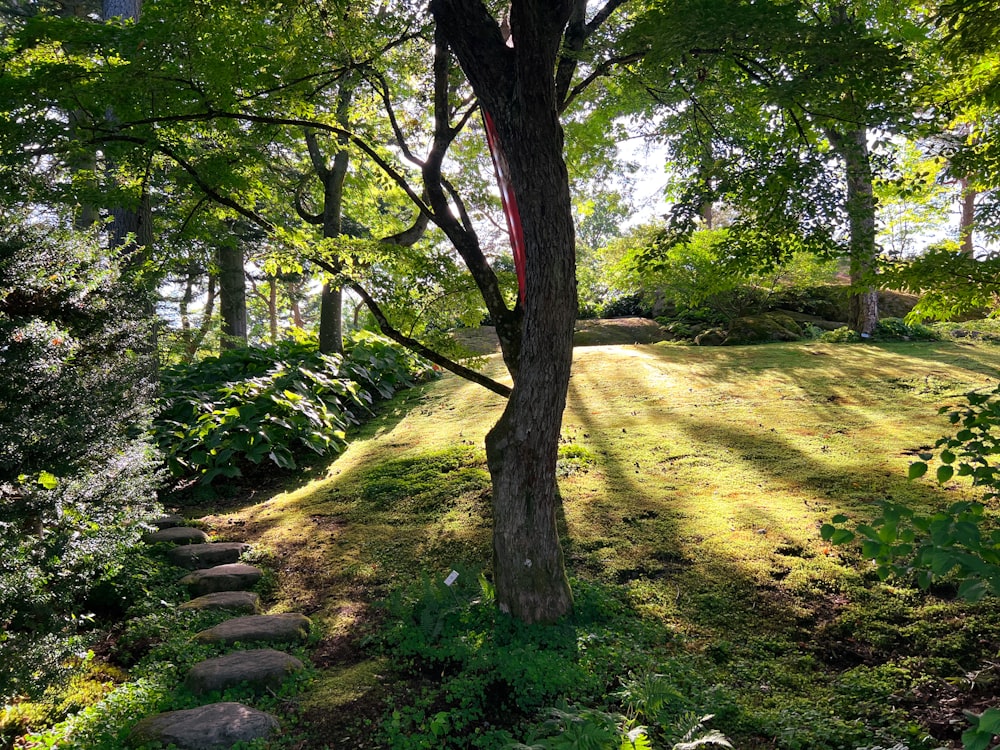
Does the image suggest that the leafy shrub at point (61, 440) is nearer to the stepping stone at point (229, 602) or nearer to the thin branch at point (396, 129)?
the stepping stone at point (229, 602)

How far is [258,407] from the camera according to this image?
6855 mm


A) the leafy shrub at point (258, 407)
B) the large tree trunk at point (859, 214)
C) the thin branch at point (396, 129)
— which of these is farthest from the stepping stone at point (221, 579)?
the large tree trunk at point (859, 214)

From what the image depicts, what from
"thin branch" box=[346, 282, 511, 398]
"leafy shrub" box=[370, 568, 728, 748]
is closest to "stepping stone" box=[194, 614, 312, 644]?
"leafy shrub" box=[370, 568, 728, 748]

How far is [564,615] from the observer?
3.34 m

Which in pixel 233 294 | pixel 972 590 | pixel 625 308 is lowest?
pixel 972 590

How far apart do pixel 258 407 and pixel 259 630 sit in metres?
3.89

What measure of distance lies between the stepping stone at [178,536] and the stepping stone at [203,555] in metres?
0.14

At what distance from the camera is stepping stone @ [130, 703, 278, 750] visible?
2.37 metres

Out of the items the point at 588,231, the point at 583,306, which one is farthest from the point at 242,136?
the point at 588,231

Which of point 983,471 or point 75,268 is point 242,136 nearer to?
point 75,268

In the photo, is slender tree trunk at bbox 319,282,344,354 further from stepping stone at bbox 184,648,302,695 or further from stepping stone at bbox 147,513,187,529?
stepping stone at bbox 184,648,302,695

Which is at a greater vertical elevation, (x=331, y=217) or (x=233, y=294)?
(x=331, y=217)

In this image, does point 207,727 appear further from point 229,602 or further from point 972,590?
point 972,590

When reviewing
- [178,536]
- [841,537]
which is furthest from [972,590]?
[178,536]
